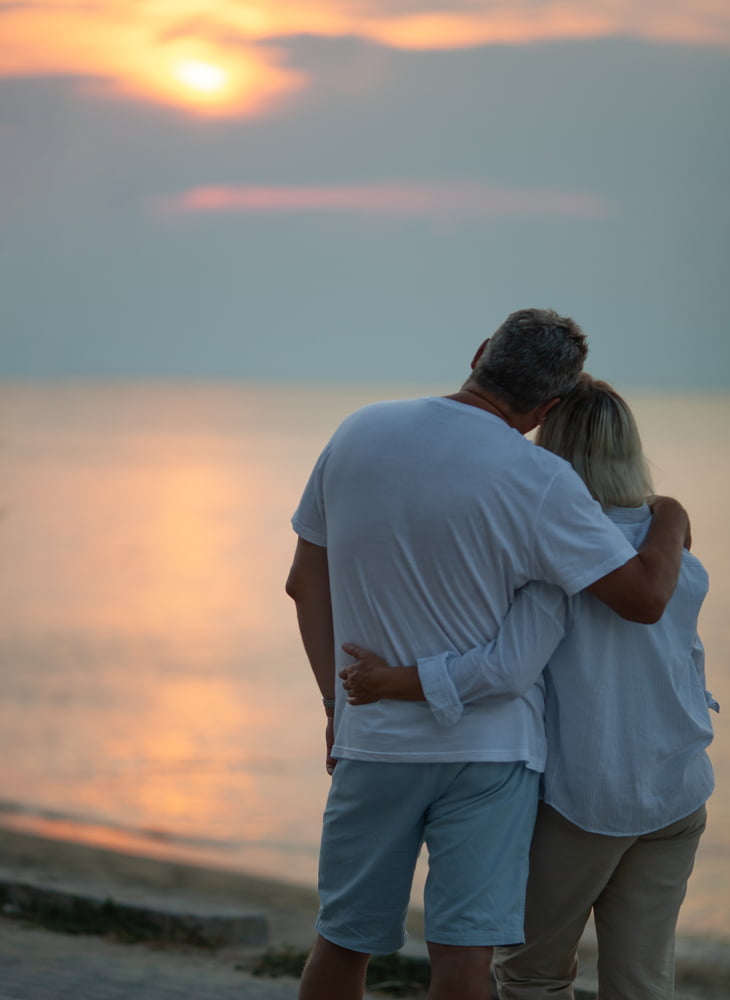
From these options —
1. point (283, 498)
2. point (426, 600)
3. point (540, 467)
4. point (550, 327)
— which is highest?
point (550, 327)

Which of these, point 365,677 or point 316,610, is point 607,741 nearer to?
point 365,677

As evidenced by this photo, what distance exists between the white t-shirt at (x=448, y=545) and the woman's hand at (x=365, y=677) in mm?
26

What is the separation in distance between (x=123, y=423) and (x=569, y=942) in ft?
493

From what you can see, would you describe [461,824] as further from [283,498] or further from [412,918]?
[283,498]

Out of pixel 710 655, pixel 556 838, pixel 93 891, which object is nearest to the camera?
pixel 556 838

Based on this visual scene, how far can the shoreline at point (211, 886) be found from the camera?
5824mm

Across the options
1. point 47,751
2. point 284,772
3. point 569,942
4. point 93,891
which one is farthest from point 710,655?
point 569,942

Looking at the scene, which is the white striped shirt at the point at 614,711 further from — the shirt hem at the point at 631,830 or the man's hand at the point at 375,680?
the man's hand at the point at 375,680

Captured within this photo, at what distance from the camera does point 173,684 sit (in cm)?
1786

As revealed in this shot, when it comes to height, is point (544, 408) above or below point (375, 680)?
above

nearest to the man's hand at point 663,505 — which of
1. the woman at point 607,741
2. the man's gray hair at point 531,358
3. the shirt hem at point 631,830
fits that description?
the woman at point 607,741

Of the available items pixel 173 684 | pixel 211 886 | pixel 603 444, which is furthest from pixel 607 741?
pixel 173 684

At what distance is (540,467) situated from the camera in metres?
2.59

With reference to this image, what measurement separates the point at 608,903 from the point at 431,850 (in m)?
0.48
